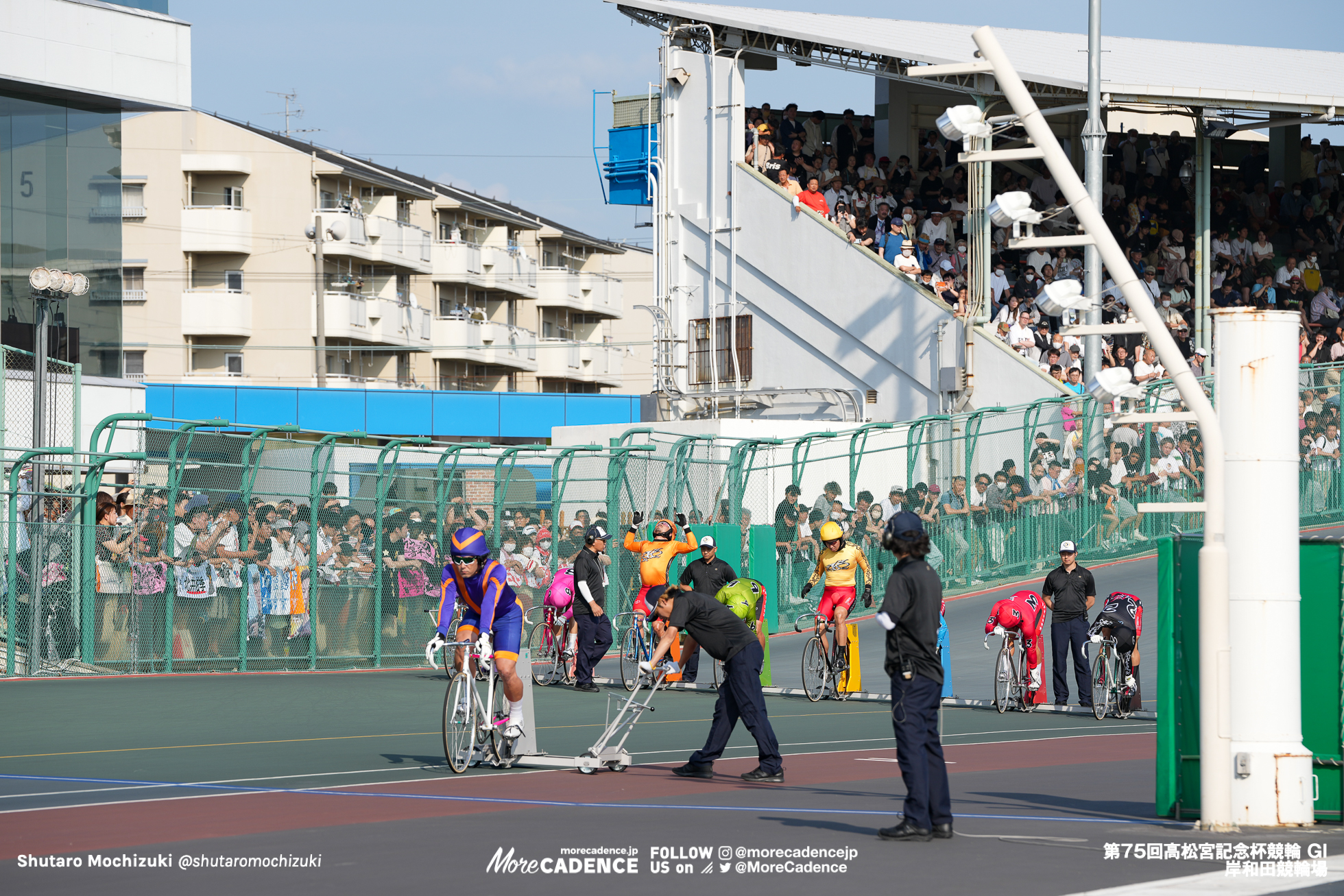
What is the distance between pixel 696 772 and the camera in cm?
1205

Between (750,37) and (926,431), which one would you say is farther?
(750,37)

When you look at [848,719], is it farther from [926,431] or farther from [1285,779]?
[926,431]

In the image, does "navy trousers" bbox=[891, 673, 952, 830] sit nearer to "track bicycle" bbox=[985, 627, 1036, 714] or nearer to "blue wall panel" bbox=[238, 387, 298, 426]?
"track bicycle" bbox=[985, 627, 1036, 714]

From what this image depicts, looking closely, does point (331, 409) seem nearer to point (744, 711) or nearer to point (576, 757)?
point (576, 757)

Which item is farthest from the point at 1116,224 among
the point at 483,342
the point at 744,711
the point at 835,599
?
the point at 483,342

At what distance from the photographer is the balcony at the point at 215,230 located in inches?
2463

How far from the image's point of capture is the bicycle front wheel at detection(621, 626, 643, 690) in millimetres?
19844

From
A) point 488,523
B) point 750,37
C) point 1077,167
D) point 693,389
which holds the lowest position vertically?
point 488,523

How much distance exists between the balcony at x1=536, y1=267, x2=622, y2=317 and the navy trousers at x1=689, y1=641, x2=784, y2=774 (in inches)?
2732

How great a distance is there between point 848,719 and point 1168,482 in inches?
442

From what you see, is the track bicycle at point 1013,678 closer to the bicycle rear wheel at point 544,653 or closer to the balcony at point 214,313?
the bicycle rear wheel at point 544,653

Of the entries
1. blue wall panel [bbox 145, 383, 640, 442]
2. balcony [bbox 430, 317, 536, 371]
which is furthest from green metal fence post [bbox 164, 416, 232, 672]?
balcony [bbox 430, 317, 536, 371]

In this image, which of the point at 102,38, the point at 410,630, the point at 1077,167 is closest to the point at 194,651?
the point at 410,630

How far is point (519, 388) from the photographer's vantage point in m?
79.0
